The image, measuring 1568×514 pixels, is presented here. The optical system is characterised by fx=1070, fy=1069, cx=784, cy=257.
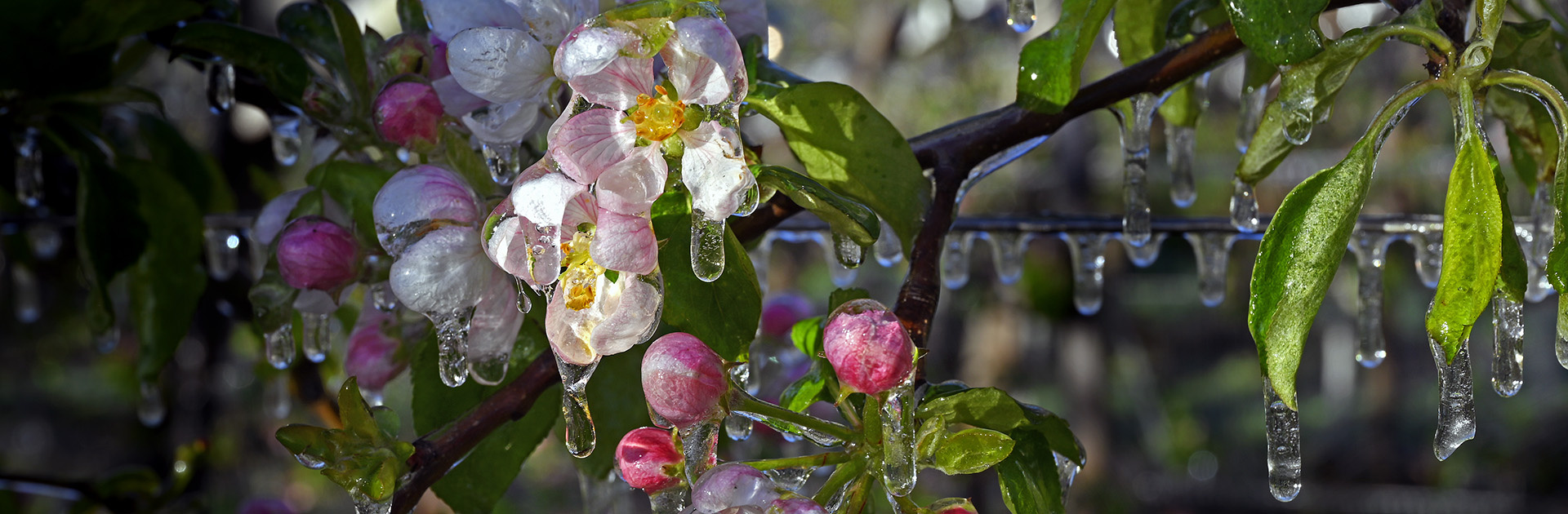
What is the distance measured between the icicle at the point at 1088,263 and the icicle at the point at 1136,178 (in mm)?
32

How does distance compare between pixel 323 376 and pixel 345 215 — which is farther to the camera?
pixel 323 376

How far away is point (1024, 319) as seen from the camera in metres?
1.75

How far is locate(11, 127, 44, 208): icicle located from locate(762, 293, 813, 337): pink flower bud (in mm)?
332

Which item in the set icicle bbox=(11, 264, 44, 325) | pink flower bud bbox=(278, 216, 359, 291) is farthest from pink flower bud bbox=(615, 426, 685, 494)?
icicle bbox=(11, 264, 44, 325)

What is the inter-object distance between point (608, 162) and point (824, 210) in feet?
0.15

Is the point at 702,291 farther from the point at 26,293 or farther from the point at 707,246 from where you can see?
the point at 26,293

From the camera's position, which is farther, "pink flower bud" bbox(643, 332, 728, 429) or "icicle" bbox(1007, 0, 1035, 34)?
"icicle" bbox(1007, 0, 1035, 34)

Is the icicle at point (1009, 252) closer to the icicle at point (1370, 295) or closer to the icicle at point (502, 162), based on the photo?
the icicle at point (1370, 295)

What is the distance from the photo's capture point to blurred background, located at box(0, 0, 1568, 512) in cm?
69

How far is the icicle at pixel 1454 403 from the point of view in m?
0.25

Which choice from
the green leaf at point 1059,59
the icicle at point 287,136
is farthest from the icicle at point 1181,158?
the icicle at point 287,136

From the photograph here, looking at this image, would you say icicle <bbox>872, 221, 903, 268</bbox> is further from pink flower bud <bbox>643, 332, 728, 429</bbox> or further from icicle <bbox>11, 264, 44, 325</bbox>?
icicle <bbox>11, 264, 44, 325</bbox>

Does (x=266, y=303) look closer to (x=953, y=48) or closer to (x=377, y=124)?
(x=377, y=124)

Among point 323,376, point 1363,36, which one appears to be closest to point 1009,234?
point 1363,36
